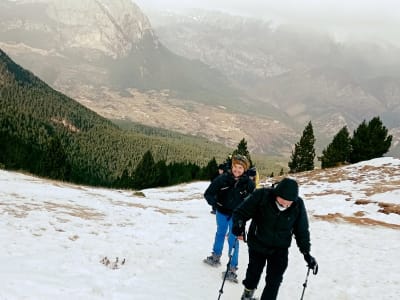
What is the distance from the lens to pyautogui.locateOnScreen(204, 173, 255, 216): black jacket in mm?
10133

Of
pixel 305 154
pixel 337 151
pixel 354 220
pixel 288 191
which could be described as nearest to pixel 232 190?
pixel 288 191

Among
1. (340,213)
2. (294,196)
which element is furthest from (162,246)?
(340,213)

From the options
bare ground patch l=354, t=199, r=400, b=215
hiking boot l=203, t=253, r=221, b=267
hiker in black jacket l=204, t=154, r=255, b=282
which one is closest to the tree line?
bare ground patch l=354, t=199, r=400, b=215

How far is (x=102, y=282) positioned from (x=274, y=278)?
3.54 meters

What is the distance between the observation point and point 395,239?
15797 millimetres

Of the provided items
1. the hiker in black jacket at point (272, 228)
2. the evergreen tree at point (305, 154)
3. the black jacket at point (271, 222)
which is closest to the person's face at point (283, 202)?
the hiker in black jacket at point (272, 228)

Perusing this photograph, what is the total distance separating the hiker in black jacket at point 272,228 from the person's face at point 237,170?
82.3 inches

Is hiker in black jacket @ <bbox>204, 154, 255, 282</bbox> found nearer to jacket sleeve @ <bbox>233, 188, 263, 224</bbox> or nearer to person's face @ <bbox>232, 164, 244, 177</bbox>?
person's face @ <bbox>232, 164, 244, 177</bbox>

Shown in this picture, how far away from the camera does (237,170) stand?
9.99 meters

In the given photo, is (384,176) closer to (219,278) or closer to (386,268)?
(386,268)

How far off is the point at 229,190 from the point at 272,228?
2.79 meters

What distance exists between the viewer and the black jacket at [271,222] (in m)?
7.49

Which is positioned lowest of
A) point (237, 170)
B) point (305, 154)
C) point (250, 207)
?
point (250, 207)

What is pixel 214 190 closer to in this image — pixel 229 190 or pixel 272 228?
pixel 229 190
